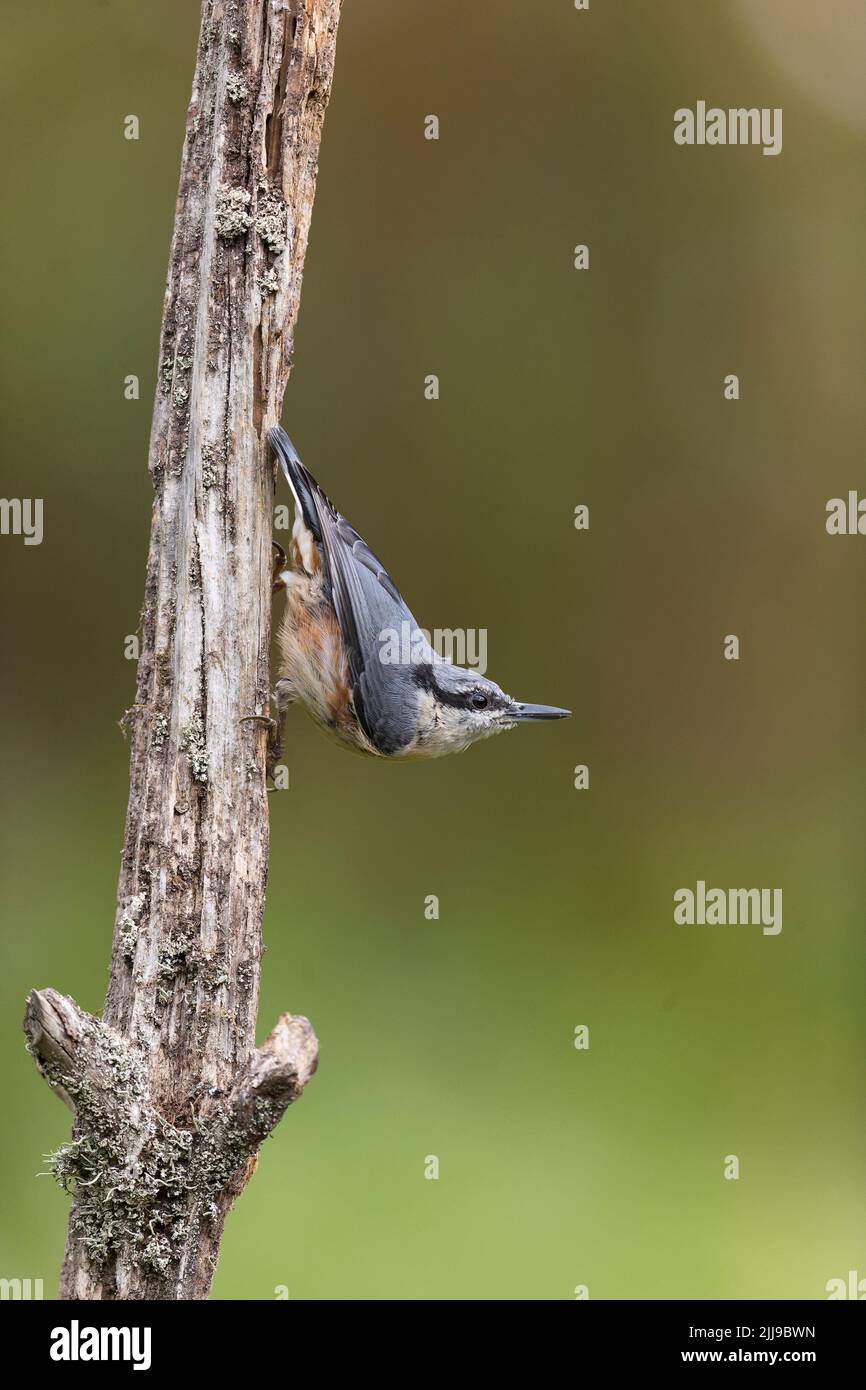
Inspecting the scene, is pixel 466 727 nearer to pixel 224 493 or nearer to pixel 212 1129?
pixel 224 493

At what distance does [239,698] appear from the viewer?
2.51 metres

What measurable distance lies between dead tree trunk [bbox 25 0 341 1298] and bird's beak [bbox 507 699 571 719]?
43.1 inches

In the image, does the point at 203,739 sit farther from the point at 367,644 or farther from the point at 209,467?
the point at 367,644

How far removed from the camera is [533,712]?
11.4 feet

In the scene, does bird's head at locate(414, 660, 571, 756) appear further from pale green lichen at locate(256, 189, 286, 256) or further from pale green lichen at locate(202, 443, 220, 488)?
pale green lichen at locate(256, 189, 286, 256)

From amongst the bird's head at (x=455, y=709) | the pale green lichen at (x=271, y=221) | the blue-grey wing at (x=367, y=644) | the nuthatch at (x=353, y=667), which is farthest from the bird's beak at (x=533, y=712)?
the pale green lichen at (x=271, y=221)

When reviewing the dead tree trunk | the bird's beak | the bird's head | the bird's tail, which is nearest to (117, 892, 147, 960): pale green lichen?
the dead tree trunk

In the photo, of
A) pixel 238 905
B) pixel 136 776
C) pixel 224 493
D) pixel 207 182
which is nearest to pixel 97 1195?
pixel 238 905

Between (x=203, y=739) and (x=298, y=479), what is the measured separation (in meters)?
0.69

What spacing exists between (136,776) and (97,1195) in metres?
0.85

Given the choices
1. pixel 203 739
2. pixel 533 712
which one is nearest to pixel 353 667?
pixel 533 712

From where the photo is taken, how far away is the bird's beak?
11.3 ft

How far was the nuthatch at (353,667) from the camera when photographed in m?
3.19

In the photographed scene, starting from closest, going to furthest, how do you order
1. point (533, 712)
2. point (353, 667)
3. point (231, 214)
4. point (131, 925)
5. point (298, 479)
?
point (131, 925), point (231, 214), point (298, 479), point (353, 667), point (533, 712)
